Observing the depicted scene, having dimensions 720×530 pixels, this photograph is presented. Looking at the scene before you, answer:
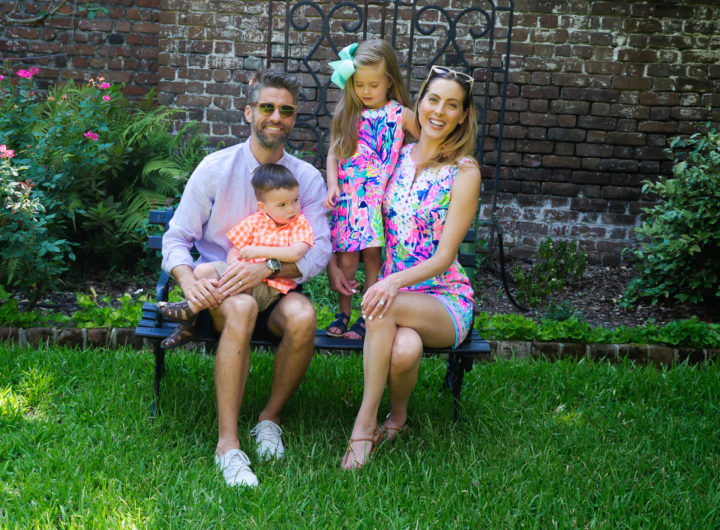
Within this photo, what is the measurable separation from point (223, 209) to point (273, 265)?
1.22 ft

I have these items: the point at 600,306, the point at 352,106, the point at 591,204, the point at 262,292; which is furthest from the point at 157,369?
the point at 591,204

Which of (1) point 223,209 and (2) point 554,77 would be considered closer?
(1) point 223,209

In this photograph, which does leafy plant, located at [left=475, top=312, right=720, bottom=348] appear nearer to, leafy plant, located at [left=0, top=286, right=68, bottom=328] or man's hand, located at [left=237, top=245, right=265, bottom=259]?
man's hand, located at [left=237, top=245, right=265, bottom=259]

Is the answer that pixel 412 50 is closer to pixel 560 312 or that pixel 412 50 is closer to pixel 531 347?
pixel 560 312

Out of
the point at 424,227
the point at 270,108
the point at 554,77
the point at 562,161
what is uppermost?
the point at 554,77

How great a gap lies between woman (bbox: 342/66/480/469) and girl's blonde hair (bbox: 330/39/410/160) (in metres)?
0.21

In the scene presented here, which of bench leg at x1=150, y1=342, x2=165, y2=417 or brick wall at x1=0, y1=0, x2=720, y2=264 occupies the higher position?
brick wall at x1=0, y1=0, x2=720, y2=264

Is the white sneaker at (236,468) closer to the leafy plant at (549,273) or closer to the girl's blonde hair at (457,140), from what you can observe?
the girl's blonde hair at (457,140)

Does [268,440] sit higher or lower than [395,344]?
lower

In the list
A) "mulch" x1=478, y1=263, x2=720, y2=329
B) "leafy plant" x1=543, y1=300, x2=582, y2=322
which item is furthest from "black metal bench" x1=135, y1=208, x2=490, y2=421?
"mulch" x1=478, y1=263, x2=720, y2=329

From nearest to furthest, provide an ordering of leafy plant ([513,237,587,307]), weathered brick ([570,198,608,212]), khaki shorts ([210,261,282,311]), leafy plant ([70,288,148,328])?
khaki shorts ([210,261,282,311]) → leafy plant ([70,288,148,328]) → leafy plant ([513,237,587,307]) → weathered brick ([570,198,608,212])

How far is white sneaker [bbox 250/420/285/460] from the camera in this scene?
2.77 meters

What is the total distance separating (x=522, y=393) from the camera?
3.46 m

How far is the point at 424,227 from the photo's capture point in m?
2.97
